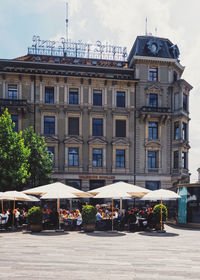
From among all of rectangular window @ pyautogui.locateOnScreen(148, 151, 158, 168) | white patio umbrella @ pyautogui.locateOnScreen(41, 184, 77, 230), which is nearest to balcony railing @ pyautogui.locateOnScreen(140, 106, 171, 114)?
rectangular window @ pyautogui.locateOnScreen(148, 151, 158, 168)

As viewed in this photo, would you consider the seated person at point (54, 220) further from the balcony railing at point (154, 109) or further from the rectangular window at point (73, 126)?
the balcony railing at point (154, 109)

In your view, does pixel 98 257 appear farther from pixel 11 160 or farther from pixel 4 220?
pixel 11 160

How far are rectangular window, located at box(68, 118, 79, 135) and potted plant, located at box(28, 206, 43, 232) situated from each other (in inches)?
696

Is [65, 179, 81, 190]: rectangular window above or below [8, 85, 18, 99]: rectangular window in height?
below

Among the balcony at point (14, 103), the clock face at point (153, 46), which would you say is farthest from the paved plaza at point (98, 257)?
the clock face at point (153, 46)

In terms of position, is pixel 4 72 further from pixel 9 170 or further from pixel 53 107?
pixel 9 170

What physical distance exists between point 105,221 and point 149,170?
17.3m

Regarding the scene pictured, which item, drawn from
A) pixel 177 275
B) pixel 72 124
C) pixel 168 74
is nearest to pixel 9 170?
pixel 72 124

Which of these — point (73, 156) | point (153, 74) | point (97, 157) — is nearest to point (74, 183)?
point (73, 156)

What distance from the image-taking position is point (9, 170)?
2431 cm

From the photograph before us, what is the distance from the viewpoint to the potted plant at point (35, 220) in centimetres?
1645

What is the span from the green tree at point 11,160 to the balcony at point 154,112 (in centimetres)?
1434

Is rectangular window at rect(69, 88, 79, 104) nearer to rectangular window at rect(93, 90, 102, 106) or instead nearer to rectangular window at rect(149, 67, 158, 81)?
rectangular window at rect(93, 90, 102, 106)

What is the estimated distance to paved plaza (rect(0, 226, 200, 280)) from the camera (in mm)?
8516
